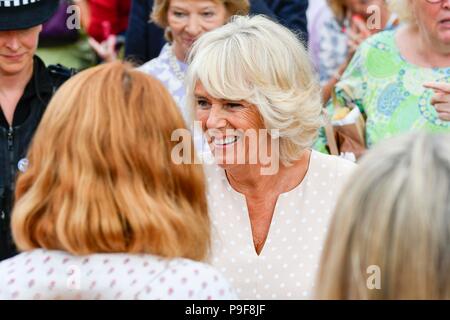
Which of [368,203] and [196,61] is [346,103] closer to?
[196,61]

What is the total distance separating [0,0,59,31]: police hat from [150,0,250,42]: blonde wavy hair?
3.10 ft

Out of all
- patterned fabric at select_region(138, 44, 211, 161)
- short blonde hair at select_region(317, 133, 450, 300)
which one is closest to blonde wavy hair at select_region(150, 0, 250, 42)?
patterned fabric at select_region(138, 44, 211, 161)

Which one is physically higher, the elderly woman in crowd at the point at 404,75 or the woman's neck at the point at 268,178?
the elderly woman in crowd at the point at 404,75

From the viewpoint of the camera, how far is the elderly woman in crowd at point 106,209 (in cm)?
254

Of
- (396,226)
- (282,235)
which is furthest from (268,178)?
(396,226)

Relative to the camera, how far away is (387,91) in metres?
4.64

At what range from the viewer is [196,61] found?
3893mm

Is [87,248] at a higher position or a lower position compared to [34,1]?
lower

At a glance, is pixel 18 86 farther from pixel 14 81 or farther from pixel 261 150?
pixel 261 150

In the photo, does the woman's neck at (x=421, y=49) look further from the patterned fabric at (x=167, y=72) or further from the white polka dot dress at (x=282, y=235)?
the patterned fabric at (x=167, y=72)

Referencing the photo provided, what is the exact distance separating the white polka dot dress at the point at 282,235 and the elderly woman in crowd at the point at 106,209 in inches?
41.2

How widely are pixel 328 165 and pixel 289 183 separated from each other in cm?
17

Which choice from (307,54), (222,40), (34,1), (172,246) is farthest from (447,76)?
(172,246)

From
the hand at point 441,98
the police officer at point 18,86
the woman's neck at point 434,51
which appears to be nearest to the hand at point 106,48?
the police officer at point 18,86
